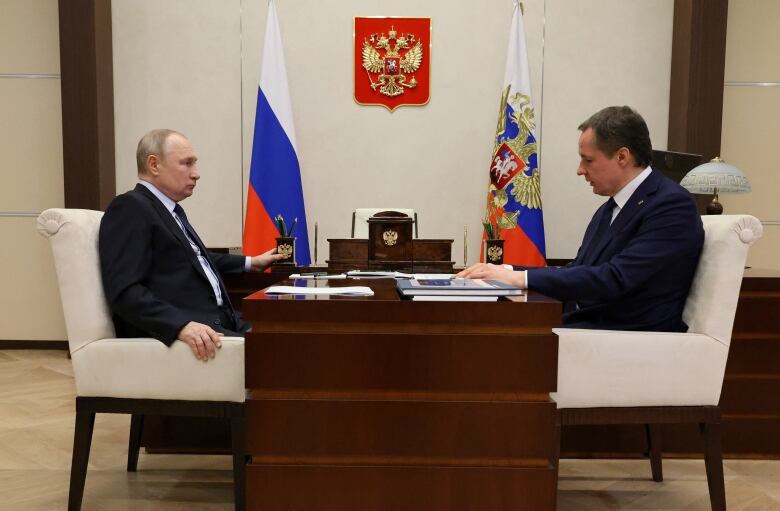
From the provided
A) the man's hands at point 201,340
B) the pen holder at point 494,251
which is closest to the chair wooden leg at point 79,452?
the man's hands at point 201,340

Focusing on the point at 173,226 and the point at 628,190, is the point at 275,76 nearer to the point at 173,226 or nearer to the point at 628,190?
the point at 173,226

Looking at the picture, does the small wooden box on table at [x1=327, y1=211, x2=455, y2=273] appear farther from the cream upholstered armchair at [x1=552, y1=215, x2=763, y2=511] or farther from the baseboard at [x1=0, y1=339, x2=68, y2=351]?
the baseboard at [x1=0, y1=339, x2=68, y2=351]

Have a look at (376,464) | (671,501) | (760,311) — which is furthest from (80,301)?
(760,311)

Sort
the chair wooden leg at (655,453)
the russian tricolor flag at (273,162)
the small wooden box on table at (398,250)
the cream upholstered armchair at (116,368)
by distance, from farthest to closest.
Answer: the russian tricolor flag at (273,162), the small wooden box on table at (398,250), the chair wooden leg at (655,453), the cream upholstered armchair at (116,368)

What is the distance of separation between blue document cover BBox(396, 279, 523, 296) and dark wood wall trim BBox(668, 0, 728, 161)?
3.47m

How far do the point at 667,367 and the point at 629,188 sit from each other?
24.5 inches

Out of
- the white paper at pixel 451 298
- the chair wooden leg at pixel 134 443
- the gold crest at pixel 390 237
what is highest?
the gold crest at pixel 390 237

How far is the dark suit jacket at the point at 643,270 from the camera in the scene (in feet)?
6.37

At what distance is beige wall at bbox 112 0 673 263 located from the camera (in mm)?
4766

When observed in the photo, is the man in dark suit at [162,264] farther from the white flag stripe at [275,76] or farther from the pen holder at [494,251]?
the white flag stripe at [275,76]

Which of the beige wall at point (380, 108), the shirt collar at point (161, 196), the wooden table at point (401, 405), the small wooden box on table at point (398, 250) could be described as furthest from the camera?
the beige wall at point (380, 108)

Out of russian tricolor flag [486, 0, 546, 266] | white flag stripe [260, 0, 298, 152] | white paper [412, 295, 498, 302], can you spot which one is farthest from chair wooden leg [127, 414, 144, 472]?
russian tricolor flag [486, 0, 546, 266]

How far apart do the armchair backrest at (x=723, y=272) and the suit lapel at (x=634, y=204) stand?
0.22 metres

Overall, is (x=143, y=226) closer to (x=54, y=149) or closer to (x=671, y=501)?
(x=671, y=501)
